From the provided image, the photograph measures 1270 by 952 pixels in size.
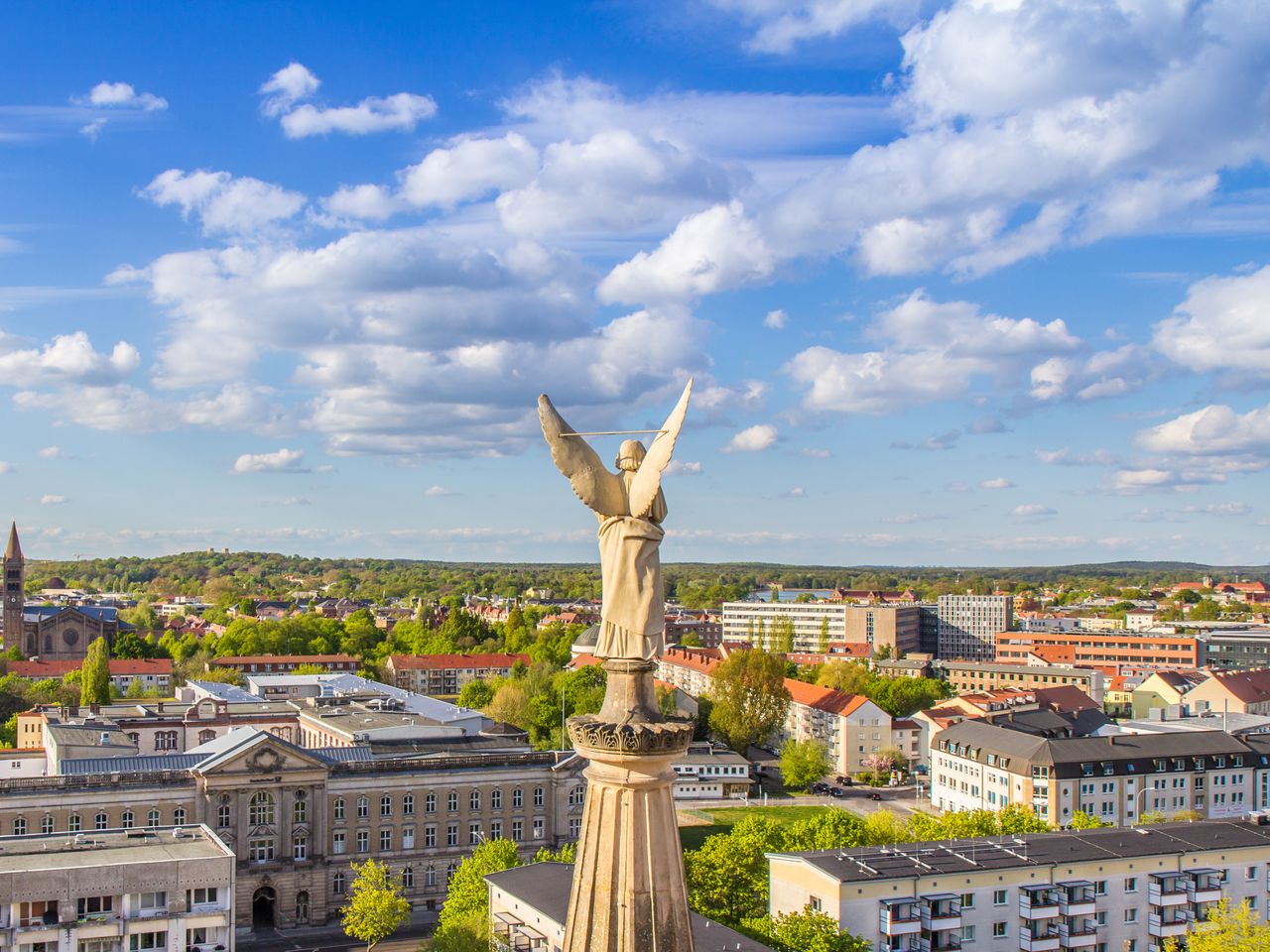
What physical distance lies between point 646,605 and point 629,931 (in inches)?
90.9

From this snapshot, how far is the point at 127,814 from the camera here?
195 ft

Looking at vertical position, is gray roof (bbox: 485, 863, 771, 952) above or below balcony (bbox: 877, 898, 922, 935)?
above

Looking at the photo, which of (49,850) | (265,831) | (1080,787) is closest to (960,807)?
(1080,787)

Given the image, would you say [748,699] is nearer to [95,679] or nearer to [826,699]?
[826,699]

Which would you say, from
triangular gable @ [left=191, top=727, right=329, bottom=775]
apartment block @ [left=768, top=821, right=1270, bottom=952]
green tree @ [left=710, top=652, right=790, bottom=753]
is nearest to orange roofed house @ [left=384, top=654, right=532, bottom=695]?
green tree @ [left=710, top=652, right=790, bottom=753]

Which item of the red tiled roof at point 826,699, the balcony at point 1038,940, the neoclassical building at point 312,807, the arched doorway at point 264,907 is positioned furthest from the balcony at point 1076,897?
the red tiled roof at point 826,699

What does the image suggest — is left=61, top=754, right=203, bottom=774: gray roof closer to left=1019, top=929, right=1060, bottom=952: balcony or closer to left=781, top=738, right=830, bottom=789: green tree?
left=1019, top=929, right=1060, bottom=952: balcony

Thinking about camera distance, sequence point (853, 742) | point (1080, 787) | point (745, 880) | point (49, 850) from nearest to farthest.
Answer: point (49, 850), point (745, 880), point (1080, 787), point (853, 742)

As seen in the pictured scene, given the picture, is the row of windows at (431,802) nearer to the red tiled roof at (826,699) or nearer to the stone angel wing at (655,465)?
the red tiled roof at (826,699)

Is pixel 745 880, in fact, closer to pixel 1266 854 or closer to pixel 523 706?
pixel 1266 854

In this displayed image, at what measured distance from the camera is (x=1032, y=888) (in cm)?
4944

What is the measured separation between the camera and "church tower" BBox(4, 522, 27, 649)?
15695cm

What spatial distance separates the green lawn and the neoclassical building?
14512 mm

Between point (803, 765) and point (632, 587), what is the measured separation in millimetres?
93580
